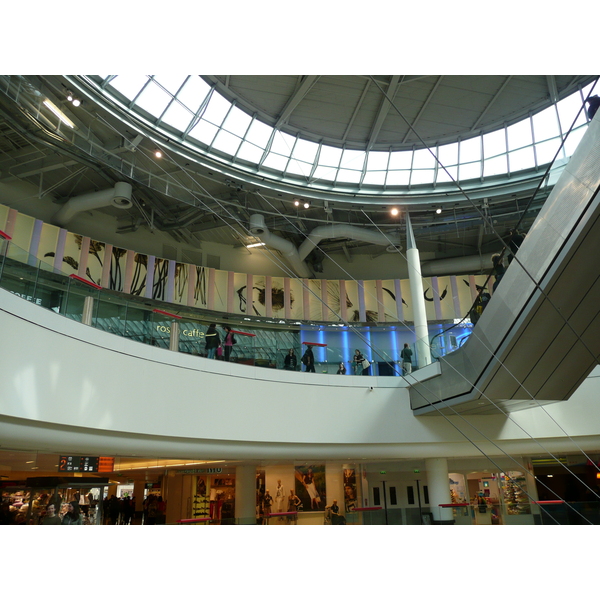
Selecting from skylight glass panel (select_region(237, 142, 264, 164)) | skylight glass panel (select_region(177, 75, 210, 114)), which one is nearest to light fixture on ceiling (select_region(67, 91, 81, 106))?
skylight glass panel (select_region(177, 75, 210, 114))

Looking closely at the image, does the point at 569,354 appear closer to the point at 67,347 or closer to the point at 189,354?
the point at 189,354

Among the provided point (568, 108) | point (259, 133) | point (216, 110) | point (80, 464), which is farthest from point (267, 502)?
point (568, 108)

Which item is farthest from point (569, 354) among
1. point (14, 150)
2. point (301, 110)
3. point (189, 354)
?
point (14, 150)

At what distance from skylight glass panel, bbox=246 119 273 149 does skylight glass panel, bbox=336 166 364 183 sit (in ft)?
11.7

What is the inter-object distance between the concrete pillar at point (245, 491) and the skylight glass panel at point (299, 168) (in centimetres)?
1269

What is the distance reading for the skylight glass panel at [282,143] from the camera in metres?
20.3

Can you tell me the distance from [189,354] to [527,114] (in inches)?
641

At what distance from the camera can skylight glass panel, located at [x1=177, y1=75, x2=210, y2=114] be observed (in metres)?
17.3

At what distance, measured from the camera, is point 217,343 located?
632 inches

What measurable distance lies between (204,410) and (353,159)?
12.7 metres

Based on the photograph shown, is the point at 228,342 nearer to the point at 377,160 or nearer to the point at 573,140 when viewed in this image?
the point at 377,160

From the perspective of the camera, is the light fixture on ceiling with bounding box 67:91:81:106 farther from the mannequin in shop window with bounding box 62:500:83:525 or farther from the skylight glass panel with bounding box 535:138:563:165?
the skylight glass panel with bounding box 535:138:563:165
